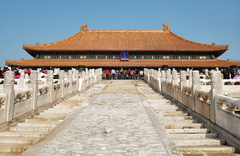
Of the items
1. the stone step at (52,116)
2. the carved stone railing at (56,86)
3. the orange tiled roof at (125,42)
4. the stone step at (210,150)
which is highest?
the orange tiled roof at (125,42)

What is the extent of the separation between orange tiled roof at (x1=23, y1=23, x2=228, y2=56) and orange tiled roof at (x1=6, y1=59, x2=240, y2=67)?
5.84 ft

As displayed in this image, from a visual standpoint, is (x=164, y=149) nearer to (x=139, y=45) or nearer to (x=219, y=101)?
(x=219, y=101)

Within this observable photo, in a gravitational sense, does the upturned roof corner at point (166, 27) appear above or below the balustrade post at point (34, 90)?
above

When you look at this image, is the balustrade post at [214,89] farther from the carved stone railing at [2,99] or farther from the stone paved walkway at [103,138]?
the carved stone railing at [2,99]

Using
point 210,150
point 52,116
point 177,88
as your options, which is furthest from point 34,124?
point 177,88

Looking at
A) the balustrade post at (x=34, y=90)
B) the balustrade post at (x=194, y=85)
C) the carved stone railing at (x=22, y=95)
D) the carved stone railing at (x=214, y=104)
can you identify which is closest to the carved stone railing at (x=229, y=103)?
the carved stone railing at (x=214, y=104)

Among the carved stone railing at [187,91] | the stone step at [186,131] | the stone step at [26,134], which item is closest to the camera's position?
the stone step at [26,134]

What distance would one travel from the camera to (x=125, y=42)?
3841 cm

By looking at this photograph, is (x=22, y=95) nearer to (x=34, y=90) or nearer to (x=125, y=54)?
(x=34, y=90)

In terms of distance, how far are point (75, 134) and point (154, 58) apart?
31030 millimetres

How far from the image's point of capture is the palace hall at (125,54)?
32.9m

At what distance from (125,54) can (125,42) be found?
4068mm

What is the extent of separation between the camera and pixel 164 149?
4539 mm

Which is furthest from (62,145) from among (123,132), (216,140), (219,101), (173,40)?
(173,40)
